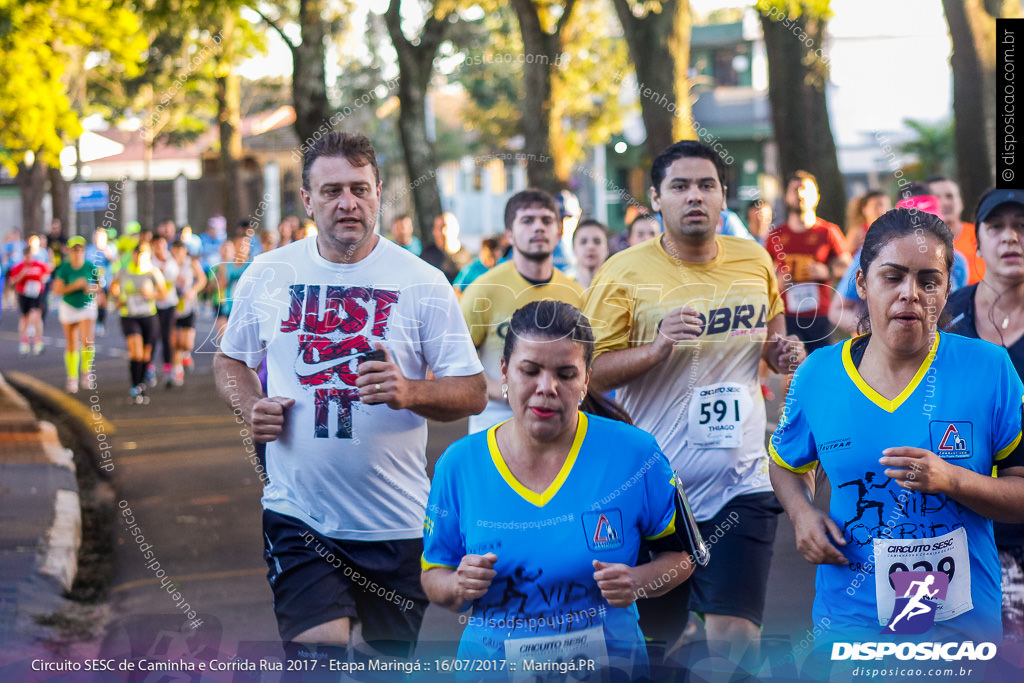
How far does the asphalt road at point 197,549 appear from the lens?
18.0 ft

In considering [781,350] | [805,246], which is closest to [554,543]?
[781,350]

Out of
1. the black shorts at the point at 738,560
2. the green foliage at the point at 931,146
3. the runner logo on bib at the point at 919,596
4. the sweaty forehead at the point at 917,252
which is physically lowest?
the black shorts at the point at 738,560

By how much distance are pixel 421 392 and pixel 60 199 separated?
30448 millimetres

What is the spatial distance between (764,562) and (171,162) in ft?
254

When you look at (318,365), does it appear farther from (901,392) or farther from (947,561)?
(947,561)

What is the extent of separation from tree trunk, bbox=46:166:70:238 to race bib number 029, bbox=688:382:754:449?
95.0 feet

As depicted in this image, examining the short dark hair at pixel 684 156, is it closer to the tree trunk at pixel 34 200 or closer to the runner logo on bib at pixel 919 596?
the runner logo on bib at pixel 919 596

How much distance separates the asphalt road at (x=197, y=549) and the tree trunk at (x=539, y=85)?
14.9 ft

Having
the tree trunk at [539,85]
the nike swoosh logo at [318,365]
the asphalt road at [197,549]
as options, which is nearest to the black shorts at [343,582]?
the asphalt road at [197,549]

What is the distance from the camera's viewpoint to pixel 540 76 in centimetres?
1603

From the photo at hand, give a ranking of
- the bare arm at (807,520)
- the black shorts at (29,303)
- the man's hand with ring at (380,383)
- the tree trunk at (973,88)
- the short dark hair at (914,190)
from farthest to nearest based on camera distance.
A: the black shorts at (29,303) → the tree trunk at (973,88) → the short dark hair at (914,190) → the man's hand with ring at (380,383) → the bare arm at (807,520)

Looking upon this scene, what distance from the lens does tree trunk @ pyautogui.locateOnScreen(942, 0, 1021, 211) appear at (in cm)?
1328

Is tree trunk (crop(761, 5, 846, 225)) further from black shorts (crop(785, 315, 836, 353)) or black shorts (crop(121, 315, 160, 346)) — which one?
black shorts (crop(785, 315, 836, 353))

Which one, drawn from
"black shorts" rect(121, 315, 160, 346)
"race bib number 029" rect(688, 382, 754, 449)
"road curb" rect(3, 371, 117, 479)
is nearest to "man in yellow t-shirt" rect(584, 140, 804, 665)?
"race bib number 029" rect(688, 382, 754, 449)
